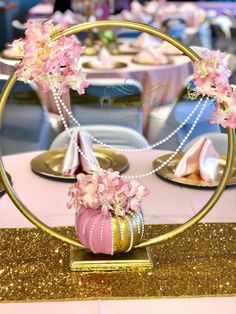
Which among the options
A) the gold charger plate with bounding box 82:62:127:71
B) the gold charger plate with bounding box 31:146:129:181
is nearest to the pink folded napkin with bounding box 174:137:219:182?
the gold charger plate with bounding box 31:146:129:181

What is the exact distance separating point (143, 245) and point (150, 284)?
0.10m

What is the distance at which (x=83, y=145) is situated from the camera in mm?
1728

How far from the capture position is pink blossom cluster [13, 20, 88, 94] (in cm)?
108

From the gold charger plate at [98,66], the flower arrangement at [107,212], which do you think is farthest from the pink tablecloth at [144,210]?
the gold charger plate at [98,66]

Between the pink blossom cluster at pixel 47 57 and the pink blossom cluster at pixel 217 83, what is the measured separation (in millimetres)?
228

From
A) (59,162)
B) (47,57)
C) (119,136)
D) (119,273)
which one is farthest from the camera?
(119,136)

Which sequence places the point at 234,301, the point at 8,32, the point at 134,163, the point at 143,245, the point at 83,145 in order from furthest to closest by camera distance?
the point at 8,32
the point at 134,163
the point at 83,145
the point at 143,245
the point at 234,301

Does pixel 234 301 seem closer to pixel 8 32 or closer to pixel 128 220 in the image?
pixel 128 220

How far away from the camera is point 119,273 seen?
1.21 meters

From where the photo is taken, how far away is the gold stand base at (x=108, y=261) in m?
1.22

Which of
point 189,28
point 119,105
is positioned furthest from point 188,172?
point 189,28

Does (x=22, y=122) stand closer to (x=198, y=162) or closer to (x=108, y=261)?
(x=198, y=162)

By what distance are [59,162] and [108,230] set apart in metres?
0.74

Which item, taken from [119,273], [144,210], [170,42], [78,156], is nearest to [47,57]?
[170,42]
